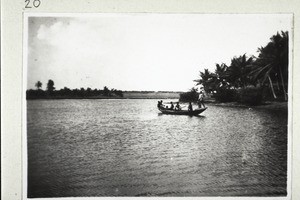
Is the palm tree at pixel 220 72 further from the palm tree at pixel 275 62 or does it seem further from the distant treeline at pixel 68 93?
the distant treeline at pixel 68 93

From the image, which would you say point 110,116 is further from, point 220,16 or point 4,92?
point 220,16

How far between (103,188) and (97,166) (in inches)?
3.6

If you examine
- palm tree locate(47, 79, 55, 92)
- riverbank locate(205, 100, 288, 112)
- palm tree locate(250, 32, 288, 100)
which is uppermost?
palm tree locate(250, 32, 288, 100)

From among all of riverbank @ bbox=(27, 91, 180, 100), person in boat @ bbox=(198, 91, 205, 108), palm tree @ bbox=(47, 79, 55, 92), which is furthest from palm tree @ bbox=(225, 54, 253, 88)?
palm tree @ bbox=(47, 79, 55, 92)

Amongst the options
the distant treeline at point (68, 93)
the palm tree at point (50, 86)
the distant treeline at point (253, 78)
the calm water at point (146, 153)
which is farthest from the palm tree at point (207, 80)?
the palm tree at point (50, 86)

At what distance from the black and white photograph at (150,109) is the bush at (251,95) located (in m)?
0.03

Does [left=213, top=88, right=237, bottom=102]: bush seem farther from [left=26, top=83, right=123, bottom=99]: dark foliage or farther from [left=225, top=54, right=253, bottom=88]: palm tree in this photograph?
[left=26, top=83, right=123, bottom=99]: dark foliage

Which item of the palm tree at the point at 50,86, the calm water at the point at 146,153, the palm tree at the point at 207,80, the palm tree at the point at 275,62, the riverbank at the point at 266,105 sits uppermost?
the palm tree at the point at 275,62

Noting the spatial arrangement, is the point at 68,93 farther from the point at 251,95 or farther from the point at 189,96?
the point at 251,95

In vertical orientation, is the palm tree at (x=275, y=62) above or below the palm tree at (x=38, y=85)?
above

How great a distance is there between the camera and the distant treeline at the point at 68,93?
154 centimetres

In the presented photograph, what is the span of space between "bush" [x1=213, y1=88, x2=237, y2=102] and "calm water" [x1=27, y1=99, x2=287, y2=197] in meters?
0.05

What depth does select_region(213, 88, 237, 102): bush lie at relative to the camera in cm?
161

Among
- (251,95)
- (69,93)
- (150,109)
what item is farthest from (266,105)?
(69,93)
